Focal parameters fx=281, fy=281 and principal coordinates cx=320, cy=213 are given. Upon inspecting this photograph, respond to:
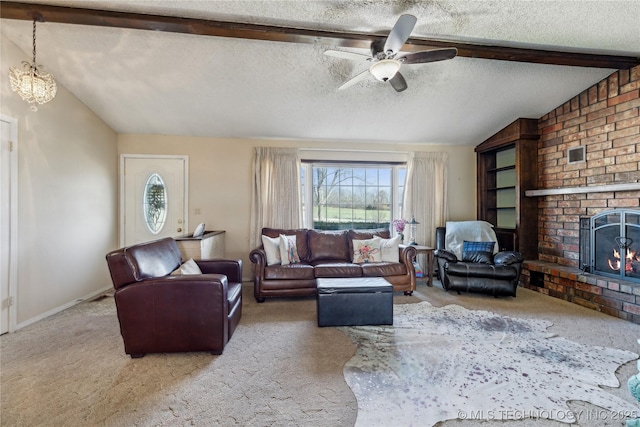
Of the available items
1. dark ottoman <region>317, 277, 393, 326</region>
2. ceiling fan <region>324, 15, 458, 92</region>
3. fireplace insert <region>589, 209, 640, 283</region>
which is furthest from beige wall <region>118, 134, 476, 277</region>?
fireplace insert <region>589, 209, 640, 283</region>

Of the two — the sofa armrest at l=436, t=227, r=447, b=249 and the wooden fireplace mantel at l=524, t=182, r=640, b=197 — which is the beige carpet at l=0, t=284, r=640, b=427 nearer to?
the wooden fireplace mantel at l=524, t=182, r=640, b=197

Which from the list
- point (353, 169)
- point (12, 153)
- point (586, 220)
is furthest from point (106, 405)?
point (586, 220)

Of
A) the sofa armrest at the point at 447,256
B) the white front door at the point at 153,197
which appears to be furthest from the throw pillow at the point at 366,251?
the white front door at the point at 153,197

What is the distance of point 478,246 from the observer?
4.19 m

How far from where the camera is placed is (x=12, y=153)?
2.77m

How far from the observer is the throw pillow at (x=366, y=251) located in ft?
→ 13.1

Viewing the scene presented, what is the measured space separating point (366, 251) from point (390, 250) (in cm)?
34

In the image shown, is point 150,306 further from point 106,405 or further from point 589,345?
point 589,345

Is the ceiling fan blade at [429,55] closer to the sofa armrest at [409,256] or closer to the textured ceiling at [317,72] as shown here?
the textured ceiling at [317,72]

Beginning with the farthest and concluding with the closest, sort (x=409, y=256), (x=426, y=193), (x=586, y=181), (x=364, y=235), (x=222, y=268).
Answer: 1. (x=426, y=193)
2. (x=364, y=235)
3. (x=409, y=256)
4. (x=586, y=181)
5. (x=222, y=268)

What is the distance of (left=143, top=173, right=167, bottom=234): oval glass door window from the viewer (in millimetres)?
4539

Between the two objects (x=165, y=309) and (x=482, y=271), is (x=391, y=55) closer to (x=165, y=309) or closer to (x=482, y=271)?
(x=165, y=309)

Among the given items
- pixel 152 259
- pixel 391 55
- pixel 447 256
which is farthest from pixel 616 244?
pixel 152 259

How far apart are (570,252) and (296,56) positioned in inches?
173
